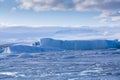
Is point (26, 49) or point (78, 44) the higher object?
point (78, 44)

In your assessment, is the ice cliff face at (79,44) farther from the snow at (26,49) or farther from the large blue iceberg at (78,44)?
the snow at (26,49)

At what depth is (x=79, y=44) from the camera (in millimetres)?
22734

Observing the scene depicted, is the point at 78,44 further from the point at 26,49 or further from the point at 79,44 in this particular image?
the point at 26,49

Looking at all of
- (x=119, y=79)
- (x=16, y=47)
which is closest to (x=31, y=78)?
(x=119, y=79)

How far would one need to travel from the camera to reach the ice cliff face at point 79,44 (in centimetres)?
2271

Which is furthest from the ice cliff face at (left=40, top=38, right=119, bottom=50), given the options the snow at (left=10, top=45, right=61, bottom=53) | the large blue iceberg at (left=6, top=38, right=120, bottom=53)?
the snow at (left=10, top=45, right=61, bottom=53)

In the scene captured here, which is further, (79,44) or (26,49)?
(79,44)

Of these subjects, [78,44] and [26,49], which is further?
[78,44]

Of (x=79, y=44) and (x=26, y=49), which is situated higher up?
(x=79, y=44)

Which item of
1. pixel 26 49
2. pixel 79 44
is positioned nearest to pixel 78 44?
pixel 79 44

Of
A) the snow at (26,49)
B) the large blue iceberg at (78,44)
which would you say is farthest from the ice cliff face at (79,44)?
the snow at (26,49)

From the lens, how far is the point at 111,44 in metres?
23.2

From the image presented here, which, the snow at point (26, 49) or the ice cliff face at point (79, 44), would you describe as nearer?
the snow at point (26, 49)

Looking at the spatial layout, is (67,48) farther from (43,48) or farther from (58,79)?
(58,79)
